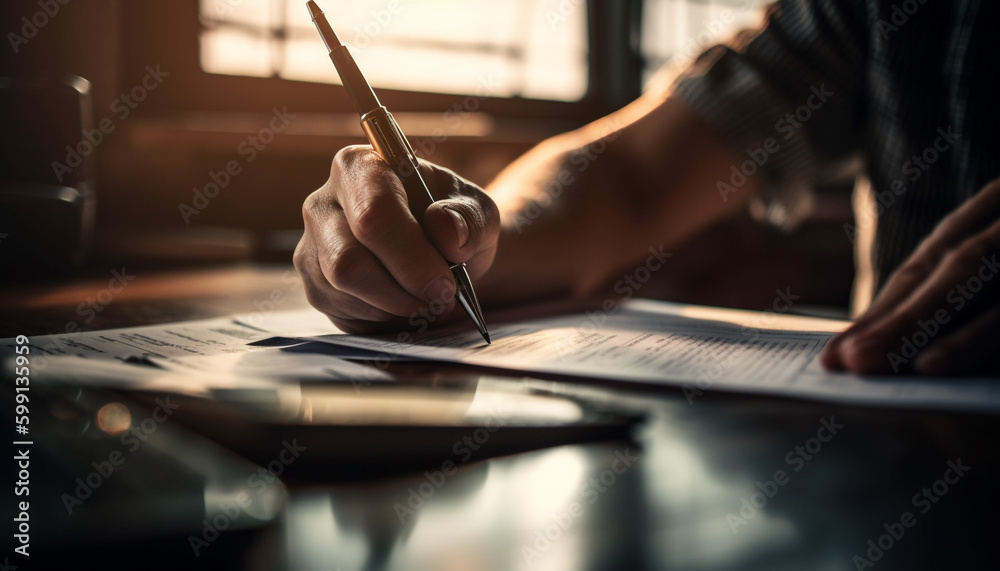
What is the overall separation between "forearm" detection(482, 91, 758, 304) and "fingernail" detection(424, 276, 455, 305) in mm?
214

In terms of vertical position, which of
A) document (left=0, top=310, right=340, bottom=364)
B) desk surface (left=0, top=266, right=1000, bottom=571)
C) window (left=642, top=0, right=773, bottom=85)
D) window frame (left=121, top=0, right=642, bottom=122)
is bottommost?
desk surface (left=0, top=266, right=1000, bottom=571)

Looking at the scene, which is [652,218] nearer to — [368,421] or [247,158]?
[368,421]

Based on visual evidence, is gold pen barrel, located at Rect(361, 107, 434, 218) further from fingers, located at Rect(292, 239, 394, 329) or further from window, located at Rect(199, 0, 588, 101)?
window, located at Rect(199, 0, 588, 101)

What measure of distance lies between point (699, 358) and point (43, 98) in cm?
74

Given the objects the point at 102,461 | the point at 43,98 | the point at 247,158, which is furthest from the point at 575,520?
the point at 247,158

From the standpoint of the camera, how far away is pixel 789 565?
19cm

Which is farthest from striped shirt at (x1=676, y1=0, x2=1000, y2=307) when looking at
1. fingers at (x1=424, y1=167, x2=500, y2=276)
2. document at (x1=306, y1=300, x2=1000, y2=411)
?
fingers at (x1=424, y1=167, x2=500, y2=276)

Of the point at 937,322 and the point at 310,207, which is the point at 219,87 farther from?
the point at 937,322

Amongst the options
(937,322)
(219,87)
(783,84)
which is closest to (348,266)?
(937,322)

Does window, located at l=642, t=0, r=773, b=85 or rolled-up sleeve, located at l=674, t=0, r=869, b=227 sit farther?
window, located at l=642, t=0, r=773, b=85

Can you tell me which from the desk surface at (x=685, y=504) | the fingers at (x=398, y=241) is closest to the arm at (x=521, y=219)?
the fingers at (x=398, y=241)

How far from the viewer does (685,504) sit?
240mm

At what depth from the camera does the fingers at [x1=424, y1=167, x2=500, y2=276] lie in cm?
36

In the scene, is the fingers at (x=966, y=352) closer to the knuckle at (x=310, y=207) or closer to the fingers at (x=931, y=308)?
Answer: the fingers at (x=931, y=308)
